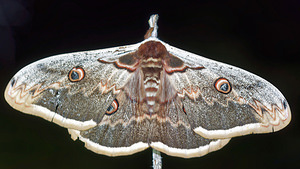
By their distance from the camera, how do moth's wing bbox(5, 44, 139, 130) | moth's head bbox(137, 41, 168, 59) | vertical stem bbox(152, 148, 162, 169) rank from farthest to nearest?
moth's head bbox(137, 41, 168, 59)
moth's wing bbox(5, 44, 139, 130)
vertical stem bbox(152, 148, 162, 169)

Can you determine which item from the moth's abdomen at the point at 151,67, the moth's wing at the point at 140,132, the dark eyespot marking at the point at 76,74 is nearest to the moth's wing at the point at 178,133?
the moth's wing at the point at 140,132

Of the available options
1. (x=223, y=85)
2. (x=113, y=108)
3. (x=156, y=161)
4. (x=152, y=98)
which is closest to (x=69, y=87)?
(x=113, y=108)

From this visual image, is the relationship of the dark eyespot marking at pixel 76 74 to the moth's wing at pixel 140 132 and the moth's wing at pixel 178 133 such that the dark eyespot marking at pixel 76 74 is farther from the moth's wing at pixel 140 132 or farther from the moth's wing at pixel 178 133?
the moth's wing at pixel 178 133

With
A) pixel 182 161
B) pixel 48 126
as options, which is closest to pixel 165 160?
pixel 182 161

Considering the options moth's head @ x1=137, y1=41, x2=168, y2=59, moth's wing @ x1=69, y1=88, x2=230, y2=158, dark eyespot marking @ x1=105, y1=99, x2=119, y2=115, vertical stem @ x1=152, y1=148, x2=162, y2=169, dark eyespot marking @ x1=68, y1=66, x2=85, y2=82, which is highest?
moth's head @ x1=137, y1=41, x2=168, y2=59

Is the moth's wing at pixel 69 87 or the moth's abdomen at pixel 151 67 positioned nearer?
the moth's wing at pixel 69 87

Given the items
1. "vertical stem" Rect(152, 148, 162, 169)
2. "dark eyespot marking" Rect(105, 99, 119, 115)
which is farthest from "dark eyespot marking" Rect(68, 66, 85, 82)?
"vertical stem" Rect(152, 148, 162, 169)

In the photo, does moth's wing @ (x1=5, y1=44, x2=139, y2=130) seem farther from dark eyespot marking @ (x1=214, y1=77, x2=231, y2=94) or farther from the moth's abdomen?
dark eyespot marking @ (x1=214, y1=77, x2=231, y2=94)
